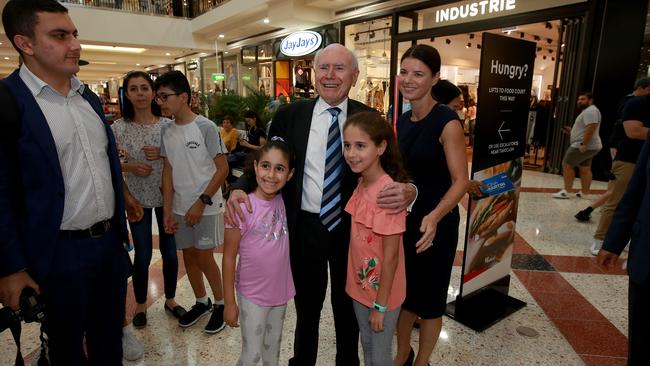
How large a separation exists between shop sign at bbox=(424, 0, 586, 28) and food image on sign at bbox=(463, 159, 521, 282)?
5.44 metres

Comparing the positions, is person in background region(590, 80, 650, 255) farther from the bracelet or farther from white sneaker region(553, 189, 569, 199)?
the bracelet

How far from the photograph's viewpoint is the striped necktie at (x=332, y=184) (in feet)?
5.54

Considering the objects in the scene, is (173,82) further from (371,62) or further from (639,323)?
(371,62)

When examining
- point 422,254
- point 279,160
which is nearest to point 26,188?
point 279,160

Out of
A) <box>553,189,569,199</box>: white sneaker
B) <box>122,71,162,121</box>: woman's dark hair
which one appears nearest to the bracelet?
<box>122,71,162,121</box>: woman's dark hair

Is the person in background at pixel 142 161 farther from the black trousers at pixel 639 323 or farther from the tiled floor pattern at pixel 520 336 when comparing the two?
the black trousers at pixel 639 323

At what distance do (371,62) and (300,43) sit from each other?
217 cm

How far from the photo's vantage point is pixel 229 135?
6.03 meters

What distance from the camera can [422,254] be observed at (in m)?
→ 1.87

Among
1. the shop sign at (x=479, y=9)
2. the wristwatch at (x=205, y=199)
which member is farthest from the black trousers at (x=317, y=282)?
the shop sign at (x=479, y=9)

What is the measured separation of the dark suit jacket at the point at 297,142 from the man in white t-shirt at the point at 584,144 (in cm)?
483

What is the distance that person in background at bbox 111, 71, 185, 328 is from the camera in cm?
236

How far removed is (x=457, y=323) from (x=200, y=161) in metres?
2.02

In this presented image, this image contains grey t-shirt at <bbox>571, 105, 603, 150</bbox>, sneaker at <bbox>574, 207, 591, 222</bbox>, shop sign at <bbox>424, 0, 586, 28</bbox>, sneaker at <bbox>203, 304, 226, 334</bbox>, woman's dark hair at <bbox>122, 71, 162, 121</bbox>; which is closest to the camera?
woman's dark hair at <bbox>122, 71, 162, 121</bbox>
